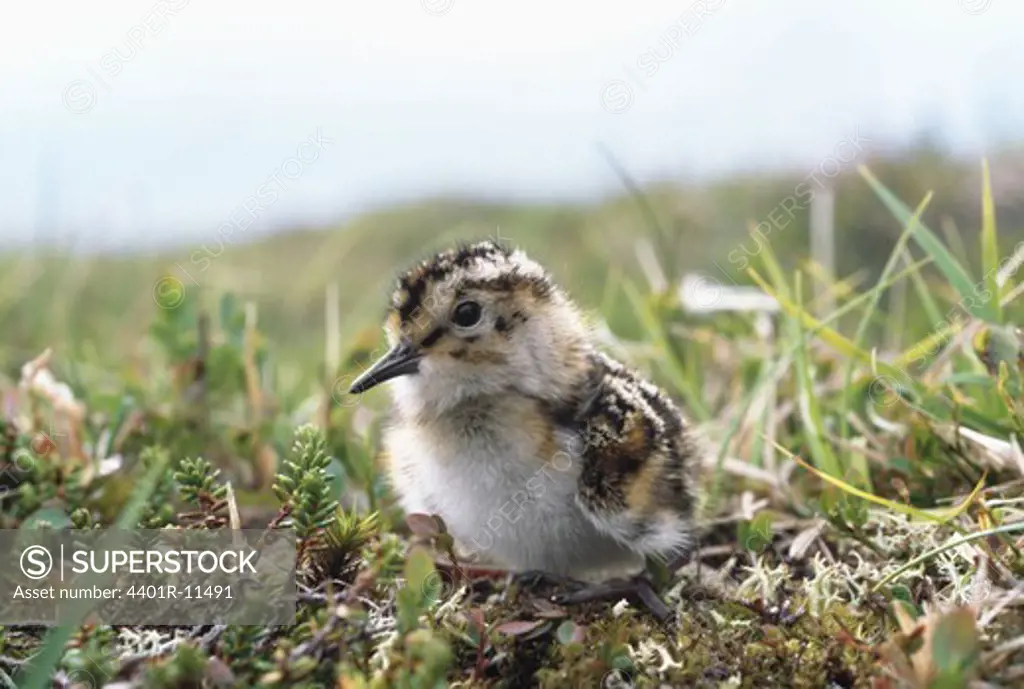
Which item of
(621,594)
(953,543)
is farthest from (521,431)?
(953,543)

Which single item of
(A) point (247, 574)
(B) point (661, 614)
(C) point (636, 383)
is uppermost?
(C) point (636, 383)

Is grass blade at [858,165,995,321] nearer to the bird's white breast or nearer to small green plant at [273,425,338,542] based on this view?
the bird's white breast

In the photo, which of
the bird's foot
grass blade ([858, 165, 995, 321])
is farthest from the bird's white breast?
grass blade ([858, 165, 995, 321])

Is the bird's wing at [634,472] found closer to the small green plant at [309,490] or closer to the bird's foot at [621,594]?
the bird's foot at [621,594]

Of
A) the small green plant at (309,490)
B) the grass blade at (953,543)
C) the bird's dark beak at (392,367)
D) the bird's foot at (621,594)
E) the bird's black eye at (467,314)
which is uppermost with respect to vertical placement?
the bird's black eye at (467,314)

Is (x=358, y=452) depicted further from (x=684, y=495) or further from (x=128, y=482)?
(x=684, y=495)

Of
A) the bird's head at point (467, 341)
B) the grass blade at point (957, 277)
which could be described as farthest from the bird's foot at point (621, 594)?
the grass blade at point (957, 277)

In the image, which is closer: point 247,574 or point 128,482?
point 247,574

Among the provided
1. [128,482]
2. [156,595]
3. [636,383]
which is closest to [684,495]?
[636,383]
